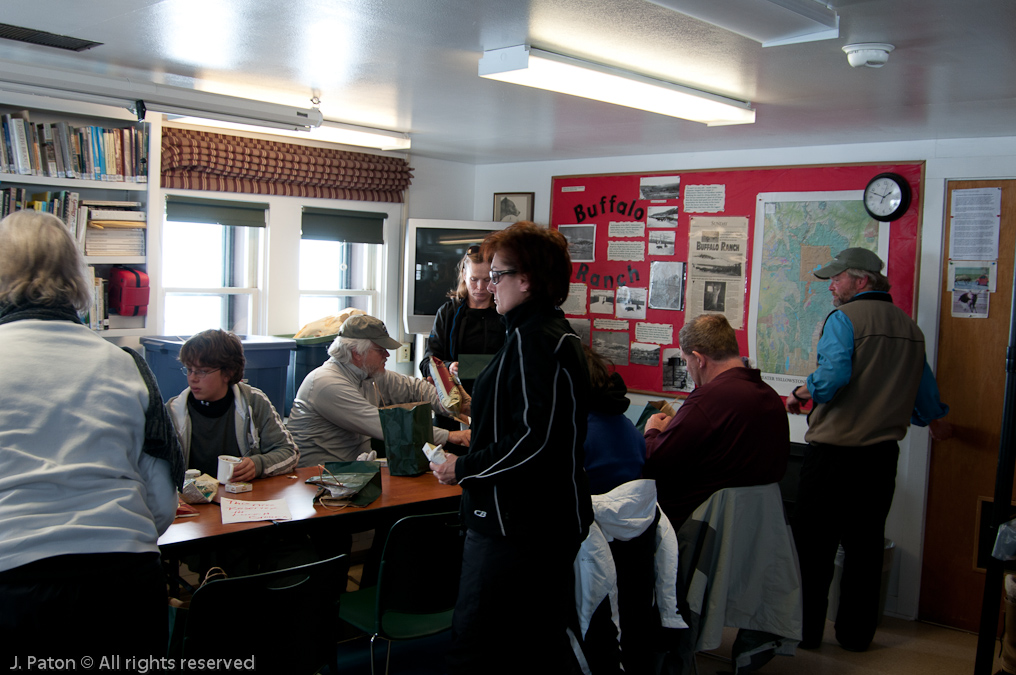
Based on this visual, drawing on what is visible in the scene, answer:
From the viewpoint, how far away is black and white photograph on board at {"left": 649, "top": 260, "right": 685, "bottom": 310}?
543 centimetres

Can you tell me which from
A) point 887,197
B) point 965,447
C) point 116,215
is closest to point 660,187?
point 887,197

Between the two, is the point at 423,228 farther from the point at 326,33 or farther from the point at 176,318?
the point at 326,33

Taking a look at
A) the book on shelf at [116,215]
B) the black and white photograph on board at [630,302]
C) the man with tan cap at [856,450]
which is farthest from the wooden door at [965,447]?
the book on shelf at [116,215]

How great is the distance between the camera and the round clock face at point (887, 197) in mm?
4457

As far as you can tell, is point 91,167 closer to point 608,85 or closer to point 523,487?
point 608,85

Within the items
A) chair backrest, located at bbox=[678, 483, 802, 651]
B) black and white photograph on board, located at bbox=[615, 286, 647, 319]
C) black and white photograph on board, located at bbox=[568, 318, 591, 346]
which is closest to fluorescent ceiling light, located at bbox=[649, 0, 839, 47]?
chair backrest, located at bbox=[678, 483, 802, 651]

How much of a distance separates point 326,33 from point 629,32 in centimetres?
105

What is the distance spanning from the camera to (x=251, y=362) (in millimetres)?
4891

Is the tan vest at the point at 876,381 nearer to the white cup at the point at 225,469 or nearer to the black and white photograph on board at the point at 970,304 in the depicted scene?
the black and white photograph on board at the point at 970,304

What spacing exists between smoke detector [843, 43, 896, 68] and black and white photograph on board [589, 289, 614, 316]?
3220 millimetres

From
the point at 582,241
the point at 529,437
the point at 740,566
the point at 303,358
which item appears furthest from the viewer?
the point at 582,241

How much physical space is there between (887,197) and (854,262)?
70 cm

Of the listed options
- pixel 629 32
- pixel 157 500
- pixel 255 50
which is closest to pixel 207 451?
pixel 157 500

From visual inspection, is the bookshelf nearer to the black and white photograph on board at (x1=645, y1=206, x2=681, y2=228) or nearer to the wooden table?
the wooden table
